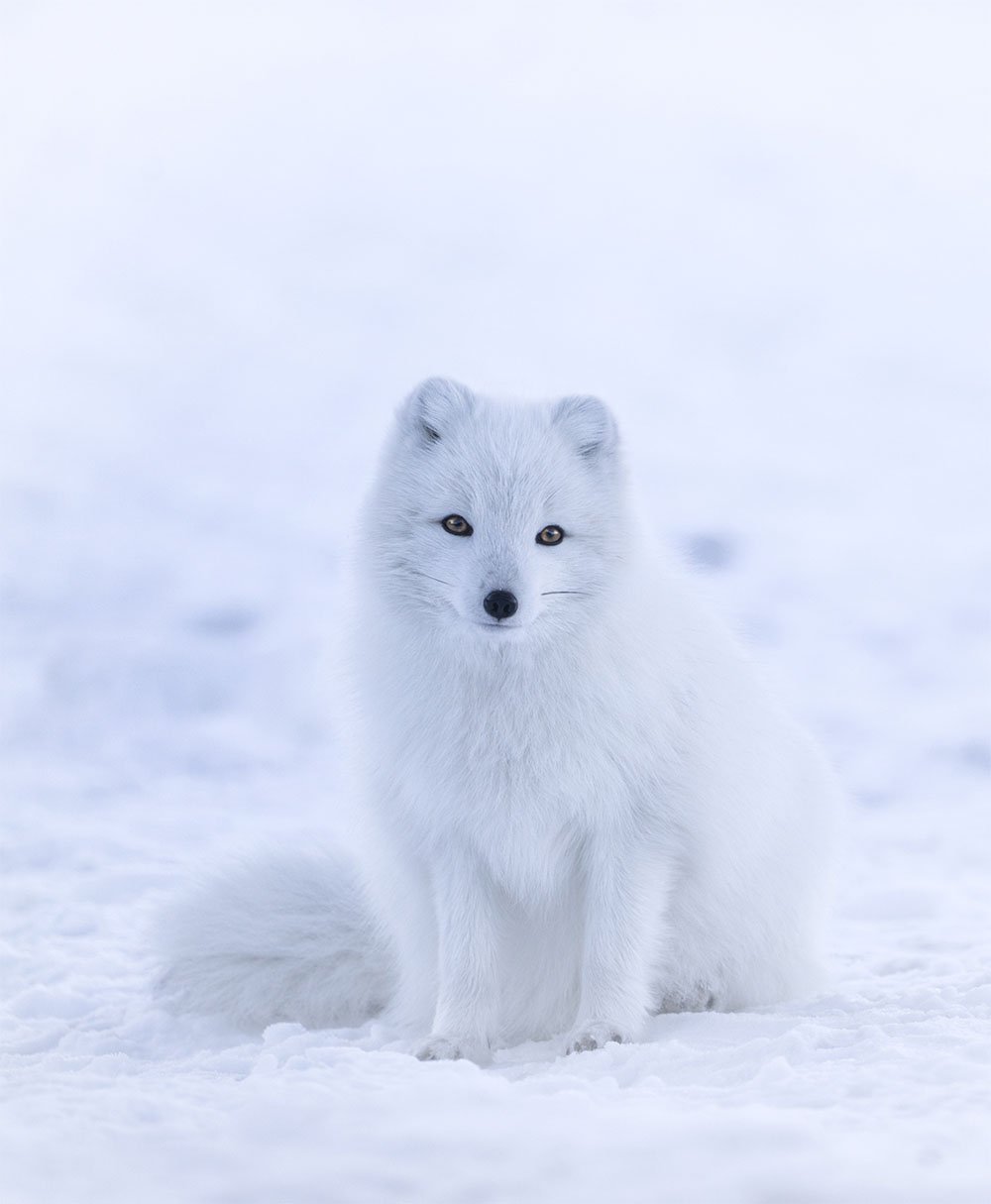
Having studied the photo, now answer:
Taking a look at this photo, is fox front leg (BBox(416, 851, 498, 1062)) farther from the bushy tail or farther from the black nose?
the black nose

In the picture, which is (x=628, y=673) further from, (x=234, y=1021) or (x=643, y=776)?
(x=234, y=1021)

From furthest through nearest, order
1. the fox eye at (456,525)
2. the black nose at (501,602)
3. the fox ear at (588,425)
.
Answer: the fox ear at (588,425) < the fox eye at (456,525) < the black nose at (501,602)

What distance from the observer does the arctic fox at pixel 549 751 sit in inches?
101

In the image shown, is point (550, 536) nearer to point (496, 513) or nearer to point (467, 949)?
point (496, 513)

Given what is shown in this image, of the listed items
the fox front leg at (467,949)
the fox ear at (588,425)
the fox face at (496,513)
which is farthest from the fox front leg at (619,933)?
the fox ear at (588,425)

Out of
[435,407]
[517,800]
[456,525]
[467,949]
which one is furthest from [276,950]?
[435,407]

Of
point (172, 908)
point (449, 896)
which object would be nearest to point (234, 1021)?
point (172, 908)

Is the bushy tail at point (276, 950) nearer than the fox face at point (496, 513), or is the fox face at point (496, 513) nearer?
the fox face at point (496, 513)

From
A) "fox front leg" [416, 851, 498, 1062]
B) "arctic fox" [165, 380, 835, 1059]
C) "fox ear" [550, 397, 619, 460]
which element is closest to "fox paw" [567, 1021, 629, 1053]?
"arctic fox" [165, 380, 835, 1059]

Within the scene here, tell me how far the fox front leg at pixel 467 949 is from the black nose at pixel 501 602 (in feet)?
1.79

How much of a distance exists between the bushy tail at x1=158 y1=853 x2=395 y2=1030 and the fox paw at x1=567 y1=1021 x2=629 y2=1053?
628mm

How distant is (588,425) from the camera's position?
2.67 metres

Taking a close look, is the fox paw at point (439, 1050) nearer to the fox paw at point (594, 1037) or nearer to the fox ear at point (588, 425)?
the fox paw at point (594, 1037)

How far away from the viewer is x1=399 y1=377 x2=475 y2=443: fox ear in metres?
2.68
